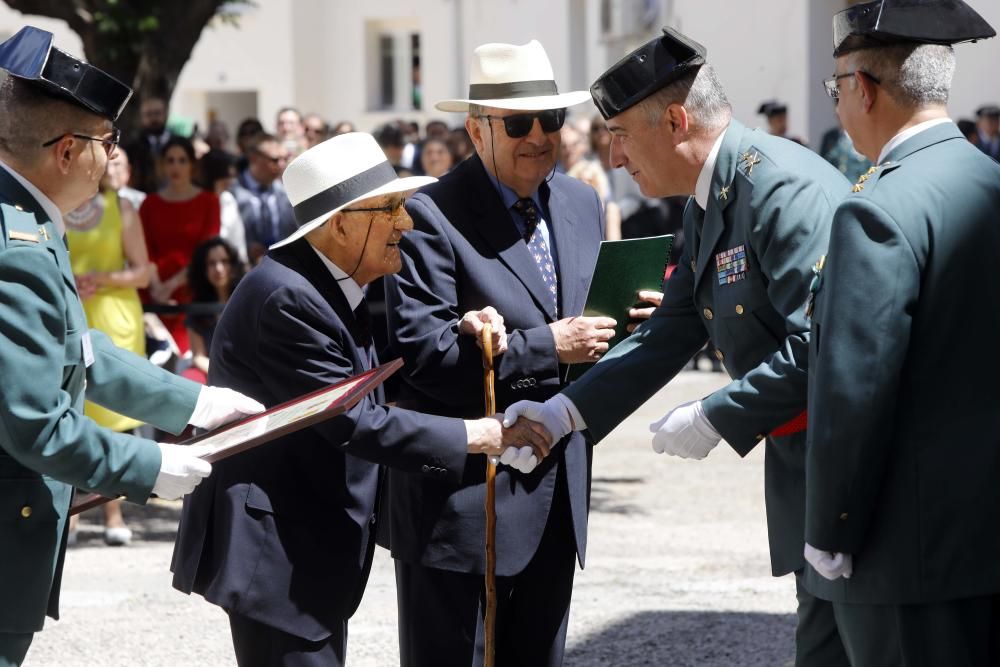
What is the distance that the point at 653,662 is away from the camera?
5.73 m

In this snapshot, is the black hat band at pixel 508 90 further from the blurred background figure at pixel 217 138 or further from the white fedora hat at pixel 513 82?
the blurred background figure at pixel 217 138

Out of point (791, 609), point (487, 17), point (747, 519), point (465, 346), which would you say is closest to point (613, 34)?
point (487, 17)

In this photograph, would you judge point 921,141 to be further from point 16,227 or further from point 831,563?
point 16,227

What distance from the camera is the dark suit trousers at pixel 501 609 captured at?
4266 millimetres

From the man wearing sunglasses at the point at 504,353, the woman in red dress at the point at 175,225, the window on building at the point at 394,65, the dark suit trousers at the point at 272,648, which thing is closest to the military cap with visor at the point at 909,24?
the man wearing sunglasses at the point at 504,353

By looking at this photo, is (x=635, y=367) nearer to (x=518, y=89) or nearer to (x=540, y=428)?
(x=540, y=428)

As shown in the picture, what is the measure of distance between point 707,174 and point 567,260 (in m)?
0.84

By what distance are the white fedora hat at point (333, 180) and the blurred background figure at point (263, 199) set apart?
628cm

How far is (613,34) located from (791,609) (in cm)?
1750

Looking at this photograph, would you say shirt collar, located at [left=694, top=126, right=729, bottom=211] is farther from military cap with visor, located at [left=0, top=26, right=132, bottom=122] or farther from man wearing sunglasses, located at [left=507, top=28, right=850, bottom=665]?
military cap with visor, located at [left=0, top=26, right=132, bottom=122]

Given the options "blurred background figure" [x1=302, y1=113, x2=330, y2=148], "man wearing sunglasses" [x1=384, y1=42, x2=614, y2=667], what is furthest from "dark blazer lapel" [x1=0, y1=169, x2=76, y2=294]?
"blurred background figure" [x1=302, y1=113, x2=330, y2=148]

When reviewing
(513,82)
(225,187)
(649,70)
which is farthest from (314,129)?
(649,70)

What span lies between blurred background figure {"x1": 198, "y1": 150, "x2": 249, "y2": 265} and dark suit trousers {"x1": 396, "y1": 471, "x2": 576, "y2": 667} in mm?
5965

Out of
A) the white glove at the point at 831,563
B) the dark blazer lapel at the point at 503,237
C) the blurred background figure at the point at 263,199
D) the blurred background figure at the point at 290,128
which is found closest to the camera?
the white glove at the point at 831,563
